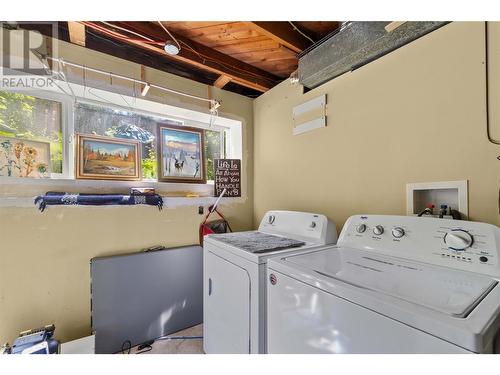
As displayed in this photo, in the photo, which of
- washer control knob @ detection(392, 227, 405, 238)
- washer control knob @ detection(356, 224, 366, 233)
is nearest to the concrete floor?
washer control knob @ detection(356, 224, 366, 233)

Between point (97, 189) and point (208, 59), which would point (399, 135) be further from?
point (97, 189)

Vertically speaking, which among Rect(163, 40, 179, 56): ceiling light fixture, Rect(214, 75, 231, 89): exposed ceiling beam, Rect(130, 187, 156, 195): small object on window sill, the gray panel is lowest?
the gray panel

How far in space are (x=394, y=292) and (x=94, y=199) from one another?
6.02ft

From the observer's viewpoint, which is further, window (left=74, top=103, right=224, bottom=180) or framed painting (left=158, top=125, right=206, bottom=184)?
framed painting (left=158, top=125, right=206, bottom=184)

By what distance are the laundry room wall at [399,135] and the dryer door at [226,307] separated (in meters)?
0.87

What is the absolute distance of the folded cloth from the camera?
1438mm

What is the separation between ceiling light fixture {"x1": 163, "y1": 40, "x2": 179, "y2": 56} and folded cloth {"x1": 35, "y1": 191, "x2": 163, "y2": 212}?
1.10 m

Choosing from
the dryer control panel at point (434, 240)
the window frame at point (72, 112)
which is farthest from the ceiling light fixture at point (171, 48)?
the dryer control panel at point (434, 240)

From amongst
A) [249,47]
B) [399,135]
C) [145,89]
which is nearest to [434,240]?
[399,135]

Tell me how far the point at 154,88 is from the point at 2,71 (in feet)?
2.99

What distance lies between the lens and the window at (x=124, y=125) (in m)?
1.73

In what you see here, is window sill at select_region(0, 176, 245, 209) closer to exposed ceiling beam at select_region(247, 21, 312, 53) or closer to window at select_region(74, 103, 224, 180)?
window at select_region(74, 103, 224, 180)

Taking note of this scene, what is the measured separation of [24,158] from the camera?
147 cm

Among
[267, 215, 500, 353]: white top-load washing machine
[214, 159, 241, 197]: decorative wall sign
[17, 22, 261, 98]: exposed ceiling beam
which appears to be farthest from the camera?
[214, 159, 241, 197]: decorative wall sign
